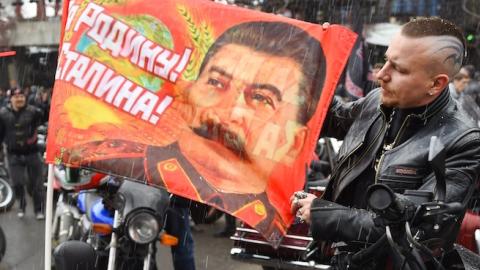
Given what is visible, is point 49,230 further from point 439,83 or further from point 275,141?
point 439,83

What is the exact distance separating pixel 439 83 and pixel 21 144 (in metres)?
7.93

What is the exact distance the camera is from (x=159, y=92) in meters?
3.44

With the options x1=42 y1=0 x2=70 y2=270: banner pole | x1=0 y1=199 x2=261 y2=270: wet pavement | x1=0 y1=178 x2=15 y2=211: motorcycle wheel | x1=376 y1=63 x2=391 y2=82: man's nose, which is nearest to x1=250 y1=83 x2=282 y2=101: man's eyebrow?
x1=376 y1=63 x2=391 y2=82: man's nose

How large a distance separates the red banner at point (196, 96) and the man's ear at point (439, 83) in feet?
2.64

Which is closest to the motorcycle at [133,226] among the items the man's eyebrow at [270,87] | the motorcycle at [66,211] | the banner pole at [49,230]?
the banner pole at [49,230]

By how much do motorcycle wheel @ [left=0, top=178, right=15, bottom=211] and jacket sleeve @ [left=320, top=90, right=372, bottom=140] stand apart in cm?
527

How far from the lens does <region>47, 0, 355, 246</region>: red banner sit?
316 cm

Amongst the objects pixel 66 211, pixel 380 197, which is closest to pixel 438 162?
pixel 380 197

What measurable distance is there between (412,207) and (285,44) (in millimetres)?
1486

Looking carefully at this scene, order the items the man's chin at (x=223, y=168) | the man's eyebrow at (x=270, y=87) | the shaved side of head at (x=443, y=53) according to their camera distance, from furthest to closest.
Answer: the man's eyebrow at (x=270, y=87)
the man's chin at (x=223, y=168)
the shaved side of head at (x=443, y=53)

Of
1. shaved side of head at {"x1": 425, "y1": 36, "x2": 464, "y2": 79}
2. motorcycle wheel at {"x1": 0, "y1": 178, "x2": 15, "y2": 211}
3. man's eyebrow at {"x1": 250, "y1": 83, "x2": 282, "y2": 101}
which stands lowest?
motorcycle wheel at {"x1": 0, "y1": 178, "x2": 15, "y2": 211}

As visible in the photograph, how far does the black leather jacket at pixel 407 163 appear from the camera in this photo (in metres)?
2.27

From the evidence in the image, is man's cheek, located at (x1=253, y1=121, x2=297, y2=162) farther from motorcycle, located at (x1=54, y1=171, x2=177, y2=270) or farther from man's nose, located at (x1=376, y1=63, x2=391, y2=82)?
motorcycle, located at (x1=54, y1=171, x2=177, y2=270)

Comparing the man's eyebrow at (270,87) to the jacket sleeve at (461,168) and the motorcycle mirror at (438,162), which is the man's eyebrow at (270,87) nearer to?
the jacket sleeve at (461,168)
